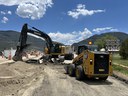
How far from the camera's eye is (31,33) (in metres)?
43.3

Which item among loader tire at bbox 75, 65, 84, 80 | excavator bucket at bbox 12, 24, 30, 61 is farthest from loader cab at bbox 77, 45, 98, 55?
excavator bucket at bbox 12, 24, 30, 61

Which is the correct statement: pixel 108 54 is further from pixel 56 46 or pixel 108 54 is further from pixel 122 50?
pixel 122 50

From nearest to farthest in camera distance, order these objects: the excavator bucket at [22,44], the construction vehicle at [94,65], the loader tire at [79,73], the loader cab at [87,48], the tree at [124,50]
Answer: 1. the construction vehicle at [94,65]
2. the loader tire at [79,73]
3. the loader cab at [87,48]
4. the excavator bucket at [22,44]
5. the tree at [124,50]

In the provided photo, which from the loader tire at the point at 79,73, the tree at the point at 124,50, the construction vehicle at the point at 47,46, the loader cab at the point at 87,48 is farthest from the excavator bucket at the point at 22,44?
the tree at the point at 124,50

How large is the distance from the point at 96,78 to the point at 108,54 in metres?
2.58

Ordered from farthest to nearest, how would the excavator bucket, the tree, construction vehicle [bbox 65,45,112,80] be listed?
1. the tree
2. the excavator bucket
3. construction vehicle [bbox 65,45,112,80]

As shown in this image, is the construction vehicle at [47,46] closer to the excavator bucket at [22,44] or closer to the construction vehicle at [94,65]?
the excavator bucket at [22,44]

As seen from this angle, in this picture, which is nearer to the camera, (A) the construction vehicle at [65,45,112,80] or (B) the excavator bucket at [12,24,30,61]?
(A) the construction vehicle at [65,45,112,80]

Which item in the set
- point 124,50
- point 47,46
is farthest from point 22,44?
point 124,50

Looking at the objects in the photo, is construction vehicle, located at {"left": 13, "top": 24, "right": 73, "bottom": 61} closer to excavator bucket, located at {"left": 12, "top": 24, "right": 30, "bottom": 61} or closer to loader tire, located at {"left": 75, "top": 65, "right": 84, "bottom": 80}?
excavator bucket, located at {"left": 12, "top": 24, "right": 30, "bottom": 61}

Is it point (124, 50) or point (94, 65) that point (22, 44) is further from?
point (124, 50)

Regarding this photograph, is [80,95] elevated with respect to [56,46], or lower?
lower

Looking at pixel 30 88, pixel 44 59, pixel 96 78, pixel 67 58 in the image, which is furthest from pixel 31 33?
pixel 30 88

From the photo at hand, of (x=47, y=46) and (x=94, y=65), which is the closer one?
(x=94, y=65)
